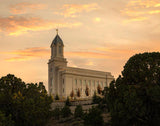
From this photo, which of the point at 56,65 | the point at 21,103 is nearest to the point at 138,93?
the point at 21,103

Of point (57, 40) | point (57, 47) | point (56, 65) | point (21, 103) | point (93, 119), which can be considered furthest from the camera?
point (57, 40)

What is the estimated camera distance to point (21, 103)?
28.2 meters

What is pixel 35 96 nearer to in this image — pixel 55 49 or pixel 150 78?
pixel 150 78

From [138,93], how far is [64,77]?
5454 cm

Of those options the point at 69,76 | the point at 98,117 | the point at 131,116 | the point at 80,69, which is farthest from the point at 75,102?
the point at 80,69

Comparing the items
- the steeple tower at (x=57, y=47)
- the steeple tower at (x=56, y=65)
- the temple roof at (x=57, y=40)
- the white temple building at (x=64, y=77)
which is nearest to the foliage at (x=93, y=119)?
the white temple building at (x=64, y=77)

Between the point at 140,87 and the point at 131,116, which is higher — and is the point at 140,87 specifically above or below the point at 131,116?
above

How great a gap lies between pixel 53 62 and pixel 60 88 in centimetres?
851

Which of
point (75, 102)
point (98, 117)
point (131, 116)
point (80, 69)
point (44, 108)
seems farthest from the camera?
point (80, 69)

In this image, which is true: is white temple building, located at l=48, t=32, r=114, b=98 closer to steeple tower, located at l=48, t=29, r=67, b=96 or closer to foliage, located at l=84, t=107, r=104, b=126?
steeple tower, located at l=48, t=29, r=67, b=96

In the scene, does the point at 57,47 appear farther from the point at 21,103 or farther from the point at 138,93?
the point at 138,93

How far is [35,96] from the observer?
30.7m

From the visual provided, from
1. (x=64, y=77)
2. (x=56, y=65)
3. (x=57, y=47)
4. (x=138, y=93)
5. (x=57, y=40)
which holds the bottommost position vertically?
(x=138, y=93)

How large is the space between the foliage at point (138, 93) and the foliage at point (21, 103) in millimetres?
8424
